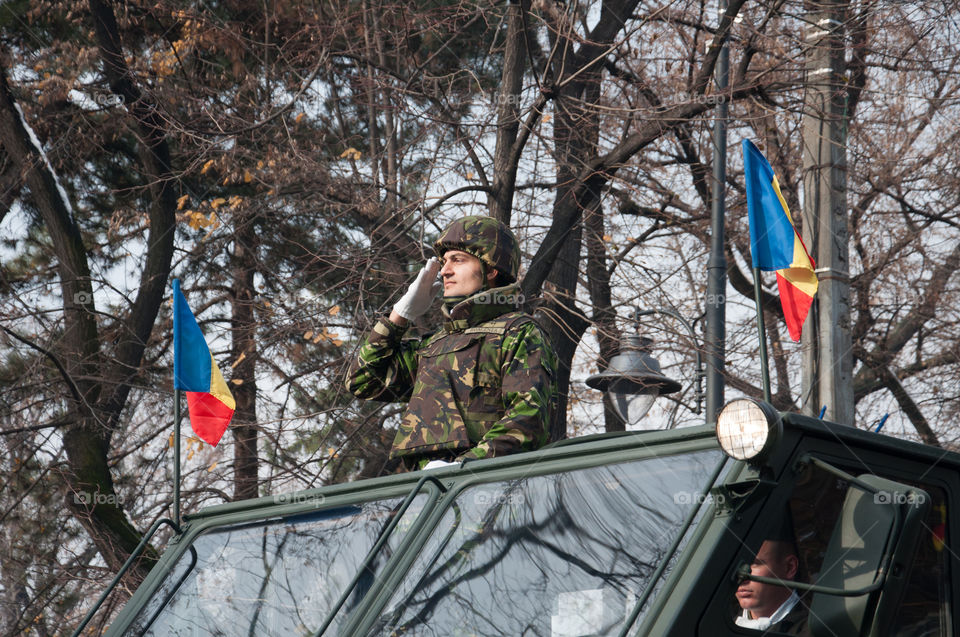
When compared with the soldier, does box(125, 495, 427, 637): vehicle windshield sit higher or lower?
lower

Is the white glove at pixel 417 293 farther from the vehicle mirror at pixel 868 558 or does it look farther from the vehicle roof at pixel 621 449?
the vehicle mirror at pixel 868 558

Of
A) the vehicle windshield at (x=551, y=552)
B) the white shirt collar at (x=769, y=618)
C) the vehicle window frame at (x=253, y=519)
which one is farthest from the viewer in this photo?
the vehicle window frame at (x=253, y=519)

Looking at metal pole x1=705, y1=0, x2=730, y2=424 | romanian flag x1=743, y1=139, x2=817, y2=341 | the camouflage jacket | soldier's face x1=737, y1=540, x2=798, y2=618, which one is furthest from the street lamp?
soldier's face x1=737, y1=540, x2=798, y2=618

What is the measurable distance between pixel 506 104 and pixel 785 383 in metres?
6.42

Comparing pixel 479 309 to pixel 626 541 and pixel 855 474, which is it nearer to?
pixel 626 541

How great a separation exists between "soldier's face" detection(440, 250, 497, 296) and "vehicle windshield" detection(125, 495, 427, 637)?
2.96ft

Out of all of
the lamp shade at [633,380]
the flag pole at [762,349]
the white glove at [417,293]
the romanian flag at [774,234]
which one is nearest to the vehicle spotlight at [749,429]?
the flag pole at [762,349]

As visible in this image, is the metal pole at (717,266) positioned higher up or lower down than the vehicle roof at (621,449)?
higher up

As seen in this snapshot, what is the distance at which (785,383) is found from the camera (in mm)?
14617

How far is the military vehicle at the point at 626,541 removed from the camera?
2387mm

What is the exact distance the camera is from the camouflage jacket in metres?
3.63

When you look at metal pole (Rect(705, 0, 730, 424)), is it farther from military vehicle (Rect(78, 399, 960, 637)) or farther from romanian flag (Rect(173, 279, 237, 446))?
military vehicle (Rect(78, 399, 960, 637))

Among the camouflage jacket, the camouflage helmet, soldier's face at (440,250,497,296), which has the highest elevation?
the camouflage helmet

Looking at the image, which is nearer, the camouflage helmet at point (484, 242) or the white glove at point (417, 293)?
the camouflage helmet at point (484, 242)
